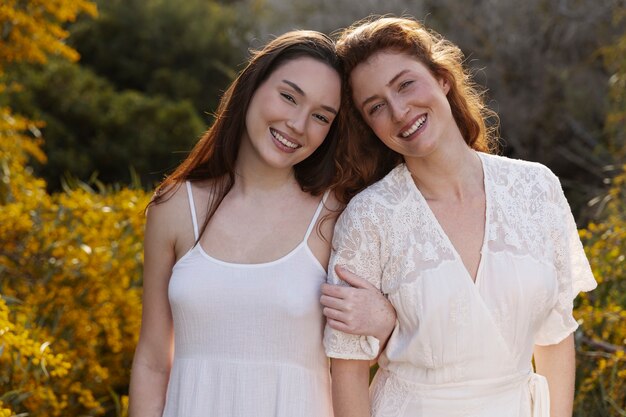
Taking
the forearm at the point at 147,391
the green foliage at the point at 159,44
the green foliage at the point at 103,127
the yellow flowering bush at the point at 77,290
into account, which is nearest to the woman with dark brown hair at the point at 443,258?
the forearm at the point at 147,391

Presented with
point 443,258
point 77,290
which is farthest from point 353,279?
point 77,290

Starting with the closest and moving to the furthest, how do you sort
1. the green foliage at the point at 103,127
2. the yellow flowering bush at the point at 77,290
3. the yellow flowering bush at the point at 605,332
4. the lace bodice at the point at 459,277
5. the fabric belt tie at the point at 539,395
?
the lace bodice at the point at 459,277
the fabric belt tie at the point at 539,395
the yellow flowering bush at the point at 605,332
the yellow flowering bush at the point at 77,290
the green foliage at the point at 103,127

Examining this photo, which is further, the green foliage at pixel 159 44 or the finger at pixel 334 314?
the green foliage at pixel 159 44

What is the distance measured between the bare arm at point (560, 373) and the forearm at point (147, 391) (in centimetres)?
105

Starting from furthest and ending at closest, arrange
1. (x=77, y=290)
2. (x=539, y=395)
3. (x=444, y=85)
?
(x=77, y=290) < (x=444, y=85) < (x=539, y=395)

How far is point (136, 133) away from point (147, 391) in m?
6.00

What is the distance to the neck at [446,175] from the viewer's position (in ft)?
8.20

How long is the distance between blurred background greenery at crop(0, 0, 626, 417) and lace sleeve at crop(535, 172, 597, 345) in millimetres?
667

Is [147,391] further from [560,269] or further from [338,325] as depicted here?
[560,269]

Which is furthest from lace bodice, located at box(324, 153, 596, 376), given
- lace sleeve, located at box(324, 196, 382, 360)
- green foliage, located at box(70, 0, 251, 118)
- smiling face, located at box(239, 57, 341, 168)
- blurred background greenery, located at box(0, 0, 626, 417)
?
green foliage, located at box(70, 0, 251, 118)

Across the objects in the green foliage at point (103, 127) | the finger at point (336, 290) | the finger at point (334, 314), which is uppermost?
the finger at point (336, 290)

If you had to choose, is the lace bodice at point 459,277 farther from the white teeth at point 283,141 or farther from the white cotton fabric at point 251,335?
the white teeth at point 283,141

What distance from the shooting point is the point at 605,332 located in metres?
3.43

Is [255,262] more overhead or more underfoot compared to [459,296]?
more underfoot
